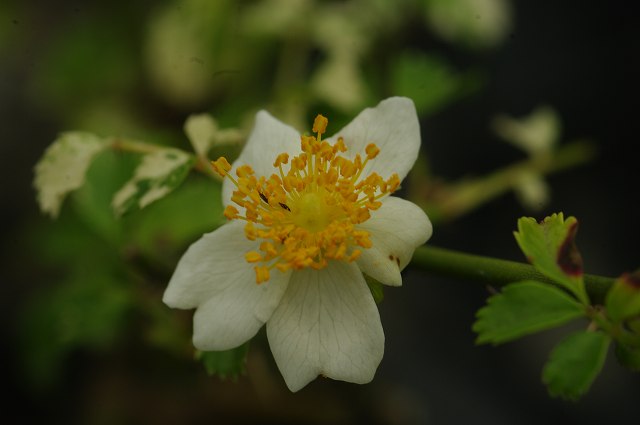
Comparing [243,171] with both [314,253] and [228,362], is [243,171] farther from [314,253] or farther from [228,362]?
[228,362]

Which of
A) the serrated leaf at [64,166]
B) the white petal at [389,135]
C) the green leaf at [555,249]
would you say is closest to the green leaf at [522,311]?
the green leaf at [555,249]

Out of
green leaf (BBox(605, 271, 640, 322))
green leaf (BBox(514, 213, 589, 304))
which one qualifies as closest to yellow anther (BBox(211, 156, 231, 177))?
green leaf (BBox(514, 213, 589, 304))

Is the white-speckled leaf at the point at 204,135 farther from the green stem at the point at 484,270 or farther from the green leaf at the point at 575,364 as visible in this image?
the green leaf at the point at 575,364

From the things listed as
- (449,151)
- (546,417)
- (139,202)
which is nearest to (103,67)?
(449,151)

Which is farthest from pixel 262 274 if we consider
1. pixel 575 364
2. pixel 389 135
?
pixel 575 364

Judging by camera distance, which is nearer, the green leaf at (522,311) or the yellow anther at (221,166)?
the green leaf at (522,311)

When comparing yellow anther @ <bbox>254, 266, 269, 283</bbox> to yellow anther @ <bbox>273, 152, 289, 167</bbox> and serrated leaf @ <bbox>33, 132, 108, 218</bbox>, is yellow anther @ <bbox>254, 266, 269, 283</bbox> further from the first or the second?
serrated leaf @ <bbox>33, 132, 108, 218</bbox>
